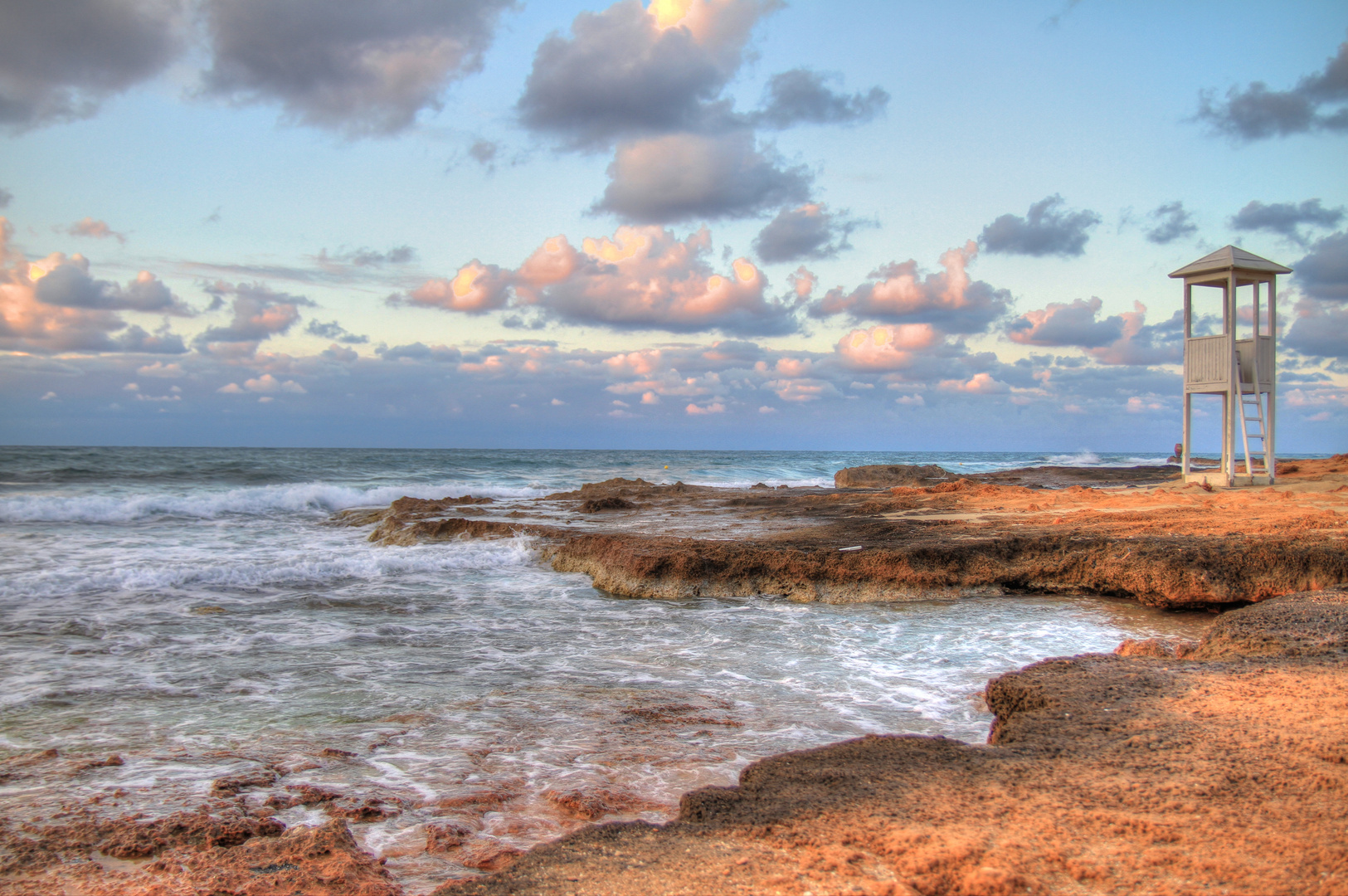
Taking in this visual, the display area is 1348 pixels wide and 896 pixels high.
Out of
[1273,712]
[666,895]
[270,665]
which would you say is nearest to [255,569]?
[270,665]

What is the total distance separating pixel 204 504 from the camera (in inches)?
753

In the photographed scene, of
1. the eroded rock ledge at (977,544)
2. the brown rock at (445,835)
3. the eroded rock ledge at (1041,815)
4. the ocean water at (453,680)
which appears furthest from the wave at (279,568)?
the eroded rock ledge at (1041,815)

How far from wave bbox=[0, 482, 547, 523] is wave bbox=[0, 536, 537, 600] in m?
7.99

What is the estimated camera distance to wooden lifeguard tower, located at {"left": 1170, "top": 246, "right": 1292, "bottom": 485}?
13078mm

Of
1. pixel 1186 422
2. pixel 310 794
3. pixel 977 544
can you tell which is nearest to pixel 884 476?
pixel 1186 422

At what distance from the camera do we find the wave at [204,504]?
17.4 m

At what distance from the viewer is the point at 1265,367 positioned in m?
13.3

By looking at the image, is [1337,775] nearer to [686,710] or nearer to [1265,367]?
[686,710]

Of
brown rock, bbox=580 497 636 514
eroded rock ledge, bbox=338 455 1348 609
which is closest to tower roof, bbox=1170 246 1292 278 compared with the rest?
eroded rock ledge, bbox=338 455 1348 609

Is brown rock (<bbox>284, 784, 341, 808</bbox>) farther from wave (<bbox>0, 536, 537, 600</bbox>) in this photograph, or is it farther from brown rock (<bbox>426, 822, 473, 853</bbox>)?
wave (<bbox>0, 536, 537, 600</bbox>)

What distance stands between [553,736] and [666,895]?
6.90 ft

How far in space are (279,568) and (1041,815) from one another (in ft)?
32.3

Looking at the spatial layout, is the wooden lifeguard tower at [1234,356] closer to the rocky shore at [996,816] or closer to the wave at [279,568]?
the rocky shore at [996,816]

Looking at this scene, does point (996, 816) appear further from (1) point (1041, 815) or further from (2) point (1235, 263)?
(2) point (1235, 263)
